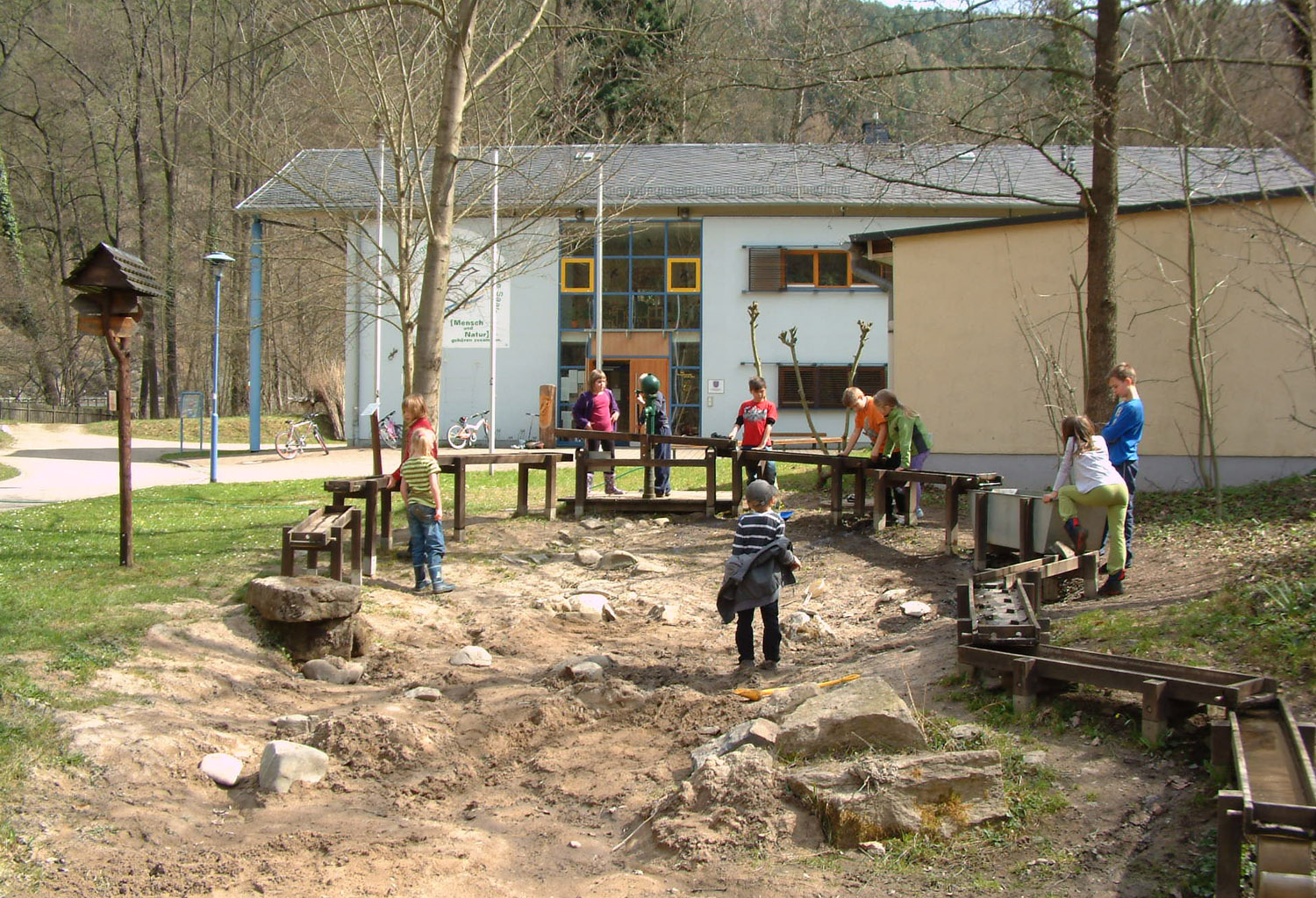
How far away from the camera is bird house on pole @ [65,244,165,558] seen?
30.3 ft

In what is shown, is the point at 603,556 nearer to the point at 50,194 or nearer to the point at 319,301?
the point at 319,301

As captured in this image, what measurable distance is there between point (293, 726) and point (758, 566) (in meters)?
3.03

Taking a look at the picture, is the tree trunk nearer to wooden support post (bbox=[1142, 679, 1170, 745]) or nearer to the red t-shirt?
the red t-shirt

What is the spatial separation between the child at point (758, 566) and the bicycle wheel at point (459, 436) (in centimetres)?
2033

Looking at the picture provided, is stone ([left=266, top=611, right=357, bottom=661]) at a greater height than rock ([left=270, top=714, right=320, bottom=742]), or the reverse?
stone ([left=266, top=611, right=357, bottom=661])

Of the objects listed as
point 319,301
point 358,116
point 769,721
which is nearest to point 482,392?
point 319,301

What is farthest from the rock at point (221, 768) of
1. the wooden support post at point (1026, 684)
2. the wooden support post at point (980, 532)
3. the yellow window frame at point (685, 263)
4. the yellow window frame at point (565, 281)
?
the yellow window frame at point (685, 263)

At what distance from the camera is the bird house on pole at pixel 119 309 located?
9.23 metres

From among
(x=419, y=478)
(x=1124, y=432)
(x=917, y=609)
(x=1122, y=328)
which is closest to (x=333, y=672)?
(x=419, y=478)

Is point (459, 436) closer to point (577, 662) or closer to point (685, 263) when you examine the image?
point (685, 263)

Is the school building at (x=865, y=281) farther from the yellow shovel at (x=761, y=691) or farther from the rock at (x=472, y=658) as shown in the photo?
the rock at (x=472, y=658)

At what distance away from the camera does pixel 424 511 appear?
389 inches

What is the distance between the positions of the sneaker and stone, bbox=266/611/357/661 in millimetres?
5579

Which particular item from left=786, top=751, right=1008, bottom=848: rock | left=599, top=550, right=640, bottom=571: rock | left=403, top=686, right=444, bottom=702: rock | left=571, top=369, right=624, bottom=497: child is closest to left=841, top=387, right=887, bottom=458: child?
left=599, top=550, right=640, bottom=571: rock
